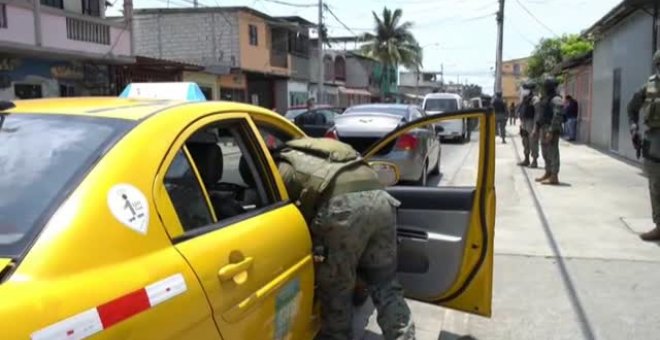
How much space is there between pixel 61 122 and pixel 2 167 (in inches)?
A: 11.8

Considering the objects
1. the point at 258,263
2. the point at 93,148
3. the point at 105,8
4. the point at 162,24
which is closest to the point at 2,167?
the point at 93,148

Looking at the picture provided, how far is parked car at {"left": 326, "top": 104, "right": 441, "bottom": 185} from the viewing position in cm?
969

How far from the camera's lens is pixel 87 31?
63.3 ft

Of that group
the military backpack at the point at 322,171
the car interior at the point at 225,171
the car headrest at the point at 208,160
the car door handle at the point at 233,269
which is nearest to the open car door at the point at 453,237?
the military backpack at the point at 322,171

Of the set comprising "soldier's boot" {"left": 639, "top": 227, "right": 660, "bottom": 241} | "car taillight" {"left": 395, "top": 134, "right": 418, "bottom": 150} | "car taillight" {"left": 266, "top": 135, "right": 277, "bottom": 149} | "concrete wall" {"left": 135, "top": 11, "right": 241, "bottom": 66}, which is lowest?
"soldier's boot" {"left": 639, "top": 227, "right": 660, "bottom": 241}

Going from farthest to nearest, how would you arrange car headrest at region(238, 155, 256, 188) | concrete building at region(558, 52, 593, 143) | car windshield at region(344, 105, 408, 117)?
concrete building at region(558, 52, 593, 143) → car windshield at region(344, 105, 408, 117) → car headrest at region(238, 155, 256, 188)

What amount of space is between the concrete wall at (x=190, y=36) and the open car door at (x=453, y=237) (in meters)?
28.8

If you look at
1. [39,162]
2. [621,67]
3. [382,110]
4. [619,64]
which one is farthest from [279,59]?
[39,162]

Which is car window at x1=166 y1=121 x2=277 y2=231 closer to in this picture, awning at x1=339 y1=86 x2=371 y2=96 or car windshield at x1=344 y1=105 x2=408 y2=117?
car windshield at x1=344 y1=105 x2=408 y2=117

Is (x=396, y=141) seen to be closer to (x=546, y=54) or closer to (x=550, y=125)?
(x=550, y=125)

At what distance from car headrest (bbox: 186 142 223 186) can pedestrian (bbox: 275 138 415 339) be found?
13.6 inches

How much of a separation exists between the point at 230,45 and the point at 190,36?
2.66 meters

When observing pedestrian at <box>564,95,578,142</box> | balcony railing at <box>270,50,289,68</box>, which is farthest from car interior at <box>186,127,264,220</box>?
balcony railing at <box>270,50,289,68</box>

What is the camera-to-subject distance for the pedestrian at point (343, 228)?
10.5 feet
